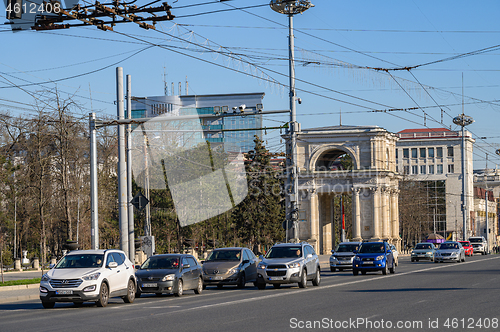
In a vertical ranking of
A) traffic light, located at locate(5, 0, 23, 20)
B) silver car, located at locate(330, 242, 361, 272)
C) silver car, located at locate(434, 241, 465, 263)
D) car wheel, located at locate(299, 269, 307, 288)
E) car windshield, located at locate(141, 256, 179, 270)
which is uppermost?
traffic light, located at locate(5, 0, 23, 20)

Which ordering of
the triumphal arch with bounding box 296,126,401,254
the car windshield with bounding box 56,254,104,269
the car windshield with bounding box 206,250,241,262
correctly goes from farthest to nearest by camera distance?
the triumphal arch with bounding box 296,126,401,254
the car windshield with bounding box 206,250,241,262
the car windshield with bounding box 56,254,104,269

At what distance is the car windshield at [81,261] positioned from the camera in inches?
731

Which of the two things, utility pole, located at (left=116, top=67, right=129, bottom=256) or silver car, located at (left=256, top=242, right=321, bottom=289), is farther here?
utility pole, located at (left=116, top=67, right=129, bottom=256)

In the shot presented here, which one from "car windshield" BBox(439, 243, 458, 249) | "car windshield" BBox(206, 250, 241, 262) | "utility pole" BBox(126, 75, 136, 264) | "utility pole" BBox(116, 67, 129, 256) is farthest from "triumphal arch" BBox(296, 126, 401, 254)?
"car windshield" BBox(206, 250, 241, 262)

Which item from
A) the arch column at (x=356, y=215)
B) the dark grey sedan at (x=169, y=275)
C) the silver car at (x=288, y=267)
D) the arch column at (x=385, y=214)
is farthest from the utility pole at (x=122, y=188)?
the arch column at (x=385, y=214)

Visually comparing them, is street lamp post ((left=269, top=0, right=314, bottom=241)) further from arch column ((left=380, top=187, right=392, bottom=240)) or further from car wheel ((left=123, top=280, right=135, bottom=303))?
arch column ((left=380, top=187, right=392, bottom=240))

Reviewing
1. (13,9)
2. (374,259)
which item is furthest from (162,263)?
(374,259)

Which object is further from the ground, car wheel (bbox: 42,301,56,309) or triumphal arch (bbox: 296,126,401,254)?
triumphal arch (bbox: 296,126,401,254)

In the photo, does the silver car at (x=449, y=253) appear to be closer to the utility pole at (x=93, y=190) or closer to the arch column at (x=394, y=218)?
the arch column at (x=394, y=218)

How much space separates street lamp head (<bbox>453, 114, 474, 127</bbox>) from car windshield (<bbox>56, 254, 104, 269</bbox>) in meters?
69.6

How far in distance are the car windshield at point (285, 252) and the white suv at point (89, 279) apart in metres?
6.38

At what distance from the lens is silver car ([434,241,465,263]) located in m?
47.9

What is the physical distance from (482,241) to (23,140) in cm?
5392

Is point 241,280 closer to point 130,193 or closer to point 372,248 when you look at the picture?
point 130,193
